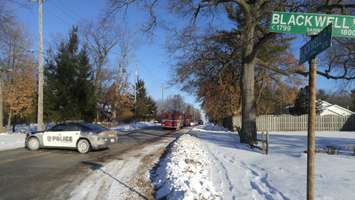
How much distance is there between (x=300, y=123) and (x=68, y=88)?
2637 centimetres

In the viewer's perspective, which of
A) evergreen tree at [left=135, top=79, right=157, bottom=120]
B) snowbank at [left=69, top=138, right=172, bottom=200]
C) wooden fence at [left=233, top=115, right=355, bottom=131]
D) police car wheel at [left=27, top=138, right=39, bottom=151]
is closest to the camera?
snowbank at [left=69, top=138, right=172, bottom=200]

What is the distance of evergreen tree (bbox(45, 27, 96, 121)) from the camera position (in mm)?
34875

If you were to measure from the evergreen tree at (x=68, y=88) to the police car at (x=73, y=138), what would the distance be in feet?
59.6

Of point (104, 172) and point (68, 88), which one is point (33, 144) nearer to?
point (104, 172)

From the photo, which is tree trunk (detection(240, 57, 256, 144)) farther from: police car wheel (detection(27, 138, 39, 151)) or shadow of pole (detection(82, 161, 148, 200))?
police car wheel (detection(27, 138, 39, 151))

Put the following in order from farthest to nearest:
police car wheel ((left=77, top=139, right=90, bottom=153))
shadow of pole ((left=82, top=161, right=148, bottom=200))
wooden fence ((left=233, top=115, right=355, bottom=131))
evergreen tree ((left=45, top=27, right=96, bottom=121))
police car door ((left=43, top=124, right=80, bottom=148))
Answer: wooden fence ((left=233, top=115, right=355, bottom=131))
evergreen tree ((left=45, top=27, right=96, bottom=121))
police car door ((left=43, top=124, right=80, bottom=148))
police car wheel ((left=77, top=139, right=90, bottom=153))
shadow of pole ((left=82, top=161, right=148, bottom=200))

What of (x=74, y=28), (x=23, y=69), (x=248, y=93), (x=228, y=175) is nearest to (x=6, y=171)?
(x=228, y=175)

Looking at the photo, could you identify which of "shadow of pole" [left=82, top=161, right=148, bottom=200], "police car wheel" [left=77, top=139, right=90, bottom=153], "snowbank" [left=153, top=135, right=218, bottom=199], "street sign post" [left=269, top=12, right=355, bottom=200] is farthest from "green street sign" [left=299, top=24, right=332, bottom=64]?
"police car wheel" [left=77, top=139, right=90, bottom=153]

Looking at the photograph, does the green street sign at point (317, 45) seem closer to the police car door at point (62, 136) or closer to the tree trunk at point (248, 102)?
the tree trunk at point (248, 102)

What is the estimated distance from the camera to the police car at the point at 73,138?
16.4 meters

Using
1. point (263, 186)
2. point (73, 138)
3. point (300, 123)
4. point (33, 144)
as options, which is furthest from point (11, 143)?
point (300, 123)

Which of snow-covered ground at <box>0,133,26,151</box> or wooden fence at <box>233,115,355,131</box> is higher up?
wooden fence at <box>233,115,355,131</box>

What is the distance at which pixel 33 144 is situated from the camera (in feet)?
55.9

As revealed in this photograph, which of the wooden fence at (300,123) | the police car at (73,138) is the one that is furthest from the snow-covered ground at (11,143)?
the wooden fence at (300,123)
